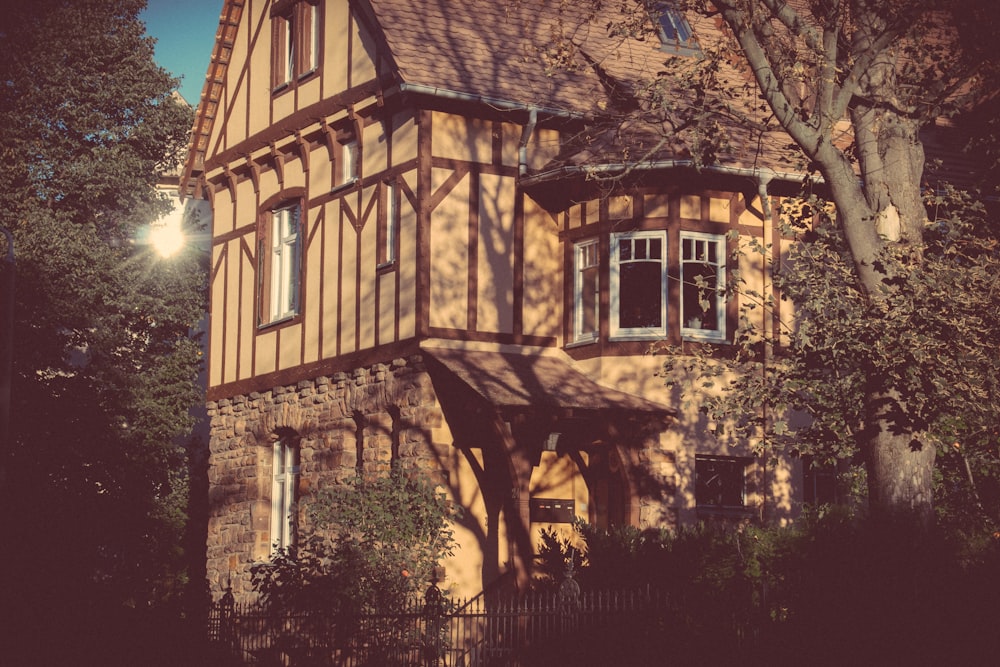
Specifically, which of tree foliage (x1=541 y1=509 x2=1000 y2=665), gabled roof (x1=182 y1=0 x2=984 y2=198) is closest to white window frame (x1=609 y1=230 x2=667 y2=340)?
gabled roof (x1=182 y1=0 x2=984 y2=198)

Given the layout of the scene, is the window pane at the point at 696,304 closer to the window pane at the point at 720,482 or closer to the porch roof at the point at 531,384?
the porch roof at the point at 531,384

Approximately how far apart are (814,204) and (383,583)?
6.34 m

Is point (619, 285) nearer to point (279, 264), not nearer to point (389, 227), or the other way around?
point (389, 227)

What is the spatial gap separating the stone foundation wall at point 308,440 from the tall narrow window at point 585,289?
2.56 metres

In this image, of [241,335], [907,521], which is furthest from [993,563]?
[241,335]

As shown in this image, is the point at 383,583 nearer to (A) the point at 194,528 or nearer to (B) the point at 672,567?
(B) the point at 672,567

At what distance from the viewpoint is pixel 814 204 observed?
16.9m

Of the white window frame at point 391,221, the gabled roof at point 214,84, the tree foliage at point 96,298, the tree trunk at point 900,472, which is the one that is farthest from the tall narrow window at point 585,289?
the gabled roof at point 214,84

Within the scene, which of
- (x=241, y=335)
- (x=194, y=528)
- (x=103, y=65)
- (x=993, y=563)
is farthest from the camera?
(x=103, y=65)

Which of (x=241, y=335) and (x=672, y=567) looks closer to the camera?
(x=672, y=567)

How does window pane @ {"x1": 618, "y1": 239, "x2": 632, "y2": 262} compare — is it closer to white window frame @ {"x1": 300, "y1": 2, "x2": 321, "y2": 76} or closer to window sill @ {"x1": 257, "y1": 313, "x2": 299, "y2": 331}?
window sill @ {"x1": 257, "y1": 313, "x2": 299, "y2": 331}

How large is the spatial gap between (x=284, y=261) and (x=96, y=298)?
7077 millimetres

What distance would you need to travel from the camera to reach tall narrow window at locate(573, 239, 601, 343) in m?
22.7

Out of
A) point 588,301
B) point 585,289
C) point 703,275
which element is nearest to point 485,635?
point 588,301
